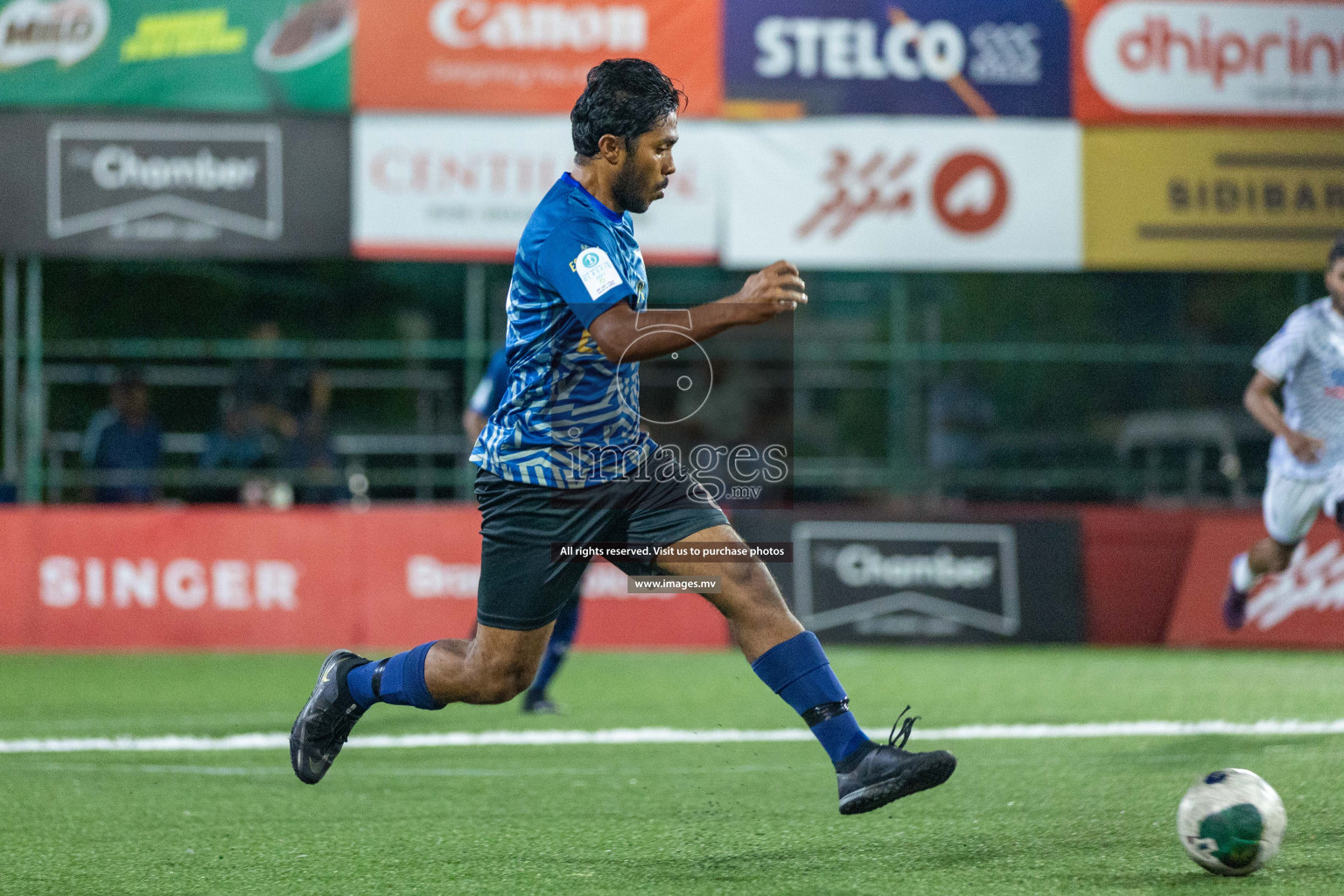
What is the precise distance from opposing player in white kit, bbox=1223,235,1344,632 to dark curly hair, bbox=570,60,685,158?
5425mm

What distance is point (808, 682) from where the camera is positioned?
4.87 metres

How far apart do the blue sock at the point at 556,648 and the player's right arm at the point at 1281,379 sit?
4073 mm

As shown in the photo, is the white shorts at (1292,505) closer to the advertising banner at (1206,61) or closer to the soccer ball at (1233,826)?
the soccer ball at (1233,826)

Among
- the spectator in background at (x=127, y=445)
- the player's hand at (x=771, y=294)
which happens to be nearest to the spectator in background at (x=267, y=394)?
the spectator in background at (x=127, y=445)

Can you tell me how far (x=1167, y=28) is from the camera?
14727 millimetres

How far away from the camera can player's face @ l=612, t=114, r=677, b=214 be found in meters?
4.84

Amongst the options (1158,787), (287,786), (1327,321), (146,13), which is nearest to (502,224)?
(146,13)

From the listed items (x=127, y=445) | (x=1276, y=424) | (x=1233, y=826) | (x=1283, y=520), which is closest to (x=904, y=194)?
(x=1283, y=520)

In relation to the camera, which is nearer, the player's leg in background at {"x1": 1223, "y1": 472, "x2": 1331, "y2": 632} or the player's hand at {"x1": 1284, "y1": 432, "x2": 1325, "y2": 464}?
the player's hand at {"x1": 1284, "y1": 432, "x2": 1325, "y2": 464}

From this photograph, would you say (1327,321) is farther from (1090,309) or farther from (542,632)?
(1090,309)

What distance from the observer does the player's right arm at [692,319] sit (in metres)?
4.45

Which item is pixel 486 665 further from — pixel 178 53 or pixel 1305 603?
pixel 178 53

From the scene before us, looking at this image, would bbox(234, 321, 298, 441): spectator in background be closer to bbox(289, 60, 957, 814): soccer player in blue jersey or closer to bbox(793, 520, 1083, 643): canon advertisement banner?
bbox(793, 520, 1083, 643): canon advertisement banner

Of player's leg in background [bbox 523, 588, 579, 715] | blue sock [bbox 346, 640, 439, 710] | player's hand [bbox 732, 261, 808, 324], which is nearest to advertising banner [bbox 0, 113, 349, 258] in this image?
player's leg in background [bbox 523, 588, 579, 715]
